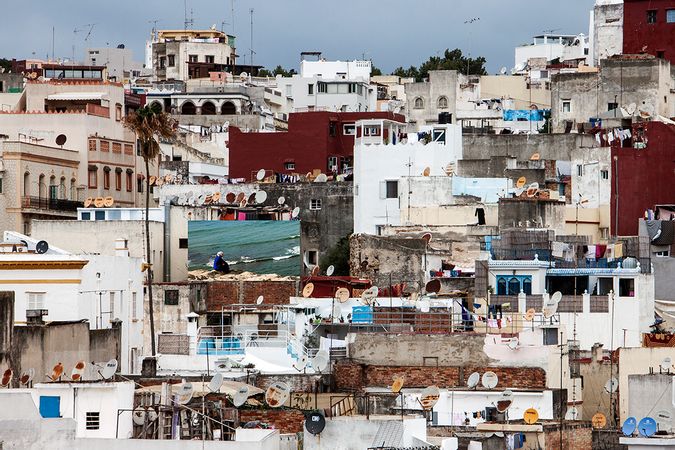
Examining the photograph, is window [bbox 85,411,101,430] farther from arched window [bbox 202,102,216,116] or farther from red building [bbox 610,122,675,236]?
arched window [bbox 202,102,216,116]

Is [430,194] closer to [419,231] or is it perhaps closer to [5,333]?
[419,231]

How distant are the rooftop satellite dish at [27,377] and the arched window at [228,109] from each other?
230ft

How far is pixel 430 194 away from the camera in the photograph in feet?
275

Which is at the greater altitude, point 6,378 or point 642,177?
point 642,177

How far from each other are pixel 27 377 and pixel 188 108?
234ft

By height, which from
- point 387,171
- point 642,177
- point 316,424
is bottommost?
point 316,424

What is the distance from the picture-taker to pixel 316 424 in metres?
44.9

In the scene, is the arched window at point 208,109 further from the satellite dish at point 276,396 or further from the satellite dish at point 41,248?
the satellite dish at point 276,396

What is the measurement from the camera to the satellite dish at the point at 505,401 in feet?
171

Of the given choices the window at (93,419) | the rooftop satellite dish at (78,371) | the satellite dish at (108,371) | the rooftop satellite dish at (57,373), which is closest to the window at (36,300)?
the rooftop satellite dish at (78,371)

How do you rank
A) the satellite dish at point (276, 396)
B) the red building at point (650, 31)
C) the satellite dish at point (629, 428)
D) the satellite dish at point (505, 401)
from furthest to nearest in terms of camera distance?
the red building at point (650, 31)
the satellite dish at point (505, 401)
the satellite dish at point (276, 396)
the satellite dish at point (629, 428)

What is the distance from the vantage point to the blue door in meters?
45.6

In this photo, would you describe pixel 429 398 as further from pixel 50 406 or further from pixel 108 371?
pixel 50 406

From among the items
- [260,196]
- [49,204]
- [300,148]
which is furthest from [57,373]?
[300,148]
